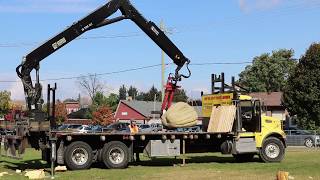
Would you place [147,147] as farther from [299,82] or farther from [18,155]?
[299,82]

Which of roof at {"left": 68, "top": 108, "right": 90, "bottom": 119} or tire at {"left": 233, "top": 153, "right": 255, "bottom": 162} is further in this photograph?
roof at {"left": 68, "top": 108, "right": 90, "bottom": 119}

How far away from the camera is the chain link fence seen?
43875mm

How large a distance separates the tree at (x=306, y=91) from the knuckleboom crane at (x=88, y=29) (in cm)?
3272

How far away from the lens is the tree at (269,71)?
99.0 metres

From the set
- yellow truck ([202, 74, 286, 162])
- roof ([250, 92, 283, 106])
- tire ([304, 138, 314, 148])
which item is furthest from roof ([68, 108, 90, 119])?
yellow truck ([202, 74, 286, 162])

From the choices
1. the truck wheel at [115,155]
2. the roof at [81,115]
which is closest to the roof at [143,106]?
the roof at [81,115]

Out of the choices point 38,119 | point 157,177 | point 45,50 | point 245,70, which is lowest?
point 157,177

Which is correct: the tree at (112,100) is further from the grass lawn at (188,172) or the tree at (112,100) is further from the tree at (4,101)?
the grass lawn at (188,172)

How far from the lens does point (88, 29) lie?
23031 millimetres

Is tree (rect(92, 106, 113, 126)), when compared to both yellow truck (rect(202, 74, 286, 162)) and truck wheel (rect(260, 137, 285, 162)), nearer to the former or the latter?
yellow truck (rect(202, 74, 286, 162))

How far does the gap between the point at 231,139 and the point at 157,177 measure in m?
5.99

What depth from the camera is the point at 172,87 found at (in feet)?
80.3

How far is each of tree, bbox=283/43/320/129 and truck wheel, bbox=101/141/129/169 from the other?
36.9 metres

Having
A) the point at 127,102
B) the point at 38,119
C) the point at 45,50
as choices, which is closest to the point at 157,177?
the point at 38,119
